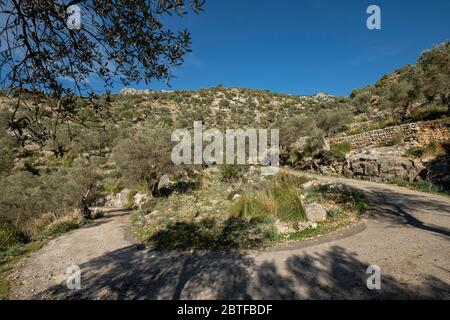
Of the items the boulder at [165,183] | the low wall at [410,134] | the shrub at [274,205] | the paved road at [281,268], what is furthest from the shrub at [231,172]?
the paved road at [281,268]

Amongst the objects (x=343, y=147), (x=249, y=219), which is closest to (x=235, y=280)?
(x=249, y=219)

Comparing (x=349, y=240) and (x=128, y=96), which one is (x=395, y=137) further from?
(x=128, y=96)

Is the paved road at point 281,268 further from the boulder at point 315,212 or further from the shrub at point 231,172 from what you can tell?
the shrub at point 231,172

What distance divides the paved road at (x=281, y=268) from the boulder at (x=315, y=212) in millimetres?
1129

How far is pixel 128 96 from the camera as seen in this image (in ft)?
171

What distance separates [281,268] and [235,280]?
3.49 feet

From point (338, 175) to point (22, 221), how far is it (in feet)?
61.1

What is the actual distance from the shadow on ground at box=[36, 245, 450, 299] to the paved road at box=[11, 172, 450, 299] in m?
0.02

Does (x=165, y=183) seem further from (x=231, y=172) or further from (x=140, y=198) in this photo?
(x=231, y=172)

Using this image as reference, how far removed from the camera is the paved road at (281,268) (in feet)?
14.3

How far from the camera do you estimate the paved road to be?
437 cm

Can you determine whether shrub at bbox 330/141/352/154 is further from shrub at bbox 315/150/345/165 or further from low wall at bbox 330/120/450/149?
shrub at bbox 315/150/345/165

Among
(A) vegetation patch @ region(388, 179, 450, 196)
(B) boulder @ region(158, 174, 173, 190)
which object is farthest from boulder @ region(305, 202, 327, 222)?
(B) boulder @ region(158, 174, 173, 190)
